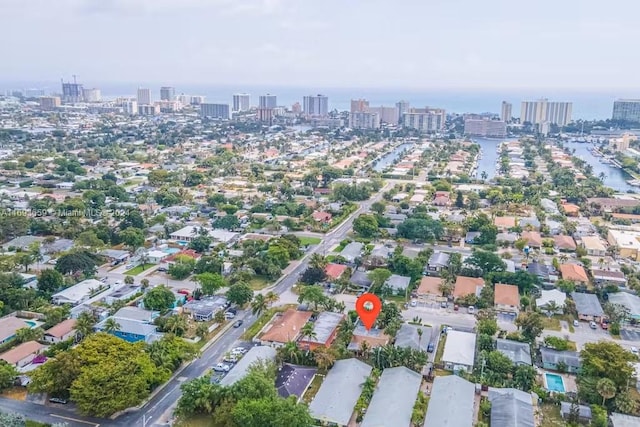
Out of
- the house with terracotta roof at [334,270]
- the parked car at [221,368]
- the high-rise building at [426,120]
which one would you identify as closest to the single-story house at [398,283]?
the house with terracotta roof at [334,270]

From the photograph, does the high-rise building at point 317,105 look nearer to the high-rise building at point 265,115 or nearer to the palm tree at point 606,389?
the high-rise building at point 265,115

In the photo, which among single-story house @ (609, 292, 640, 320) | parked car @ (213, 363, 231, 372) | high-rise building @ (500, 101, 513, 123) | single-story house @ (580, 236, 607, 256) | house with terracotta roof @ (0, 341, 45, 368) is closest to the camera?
house with terracotta roof @ (0, 341, 45, 368)

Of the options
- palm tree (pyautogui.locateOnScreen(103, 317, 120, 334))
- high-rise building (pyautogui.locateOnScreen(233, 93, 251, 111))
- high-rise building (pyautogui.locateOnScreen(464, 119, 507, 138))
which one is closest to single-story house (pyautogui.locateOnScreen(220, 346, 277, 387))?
palm tree (pyautogui.locateOnScreen(103, 317, 120, 334))

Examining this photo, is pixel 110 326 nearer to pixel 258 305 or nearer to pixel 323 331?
pixel 258 305

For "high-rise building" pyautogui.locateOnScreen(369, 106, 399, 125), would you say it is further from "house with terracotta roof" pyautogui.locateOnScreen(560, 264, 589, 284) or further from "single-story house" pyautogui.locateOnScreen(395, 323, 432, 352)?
"single-story house" pyautogui.locateOnScreen(395, 323, 432, 352)

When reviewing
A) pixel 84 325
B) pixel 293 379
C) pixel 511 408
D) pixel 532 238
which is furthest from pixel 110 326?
pixel 532 238

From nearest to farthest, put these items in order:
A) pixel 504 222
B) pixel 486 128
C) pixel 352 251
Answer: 1. pixel 352 251
2. pixel 504 222
3. pixel 486 128
